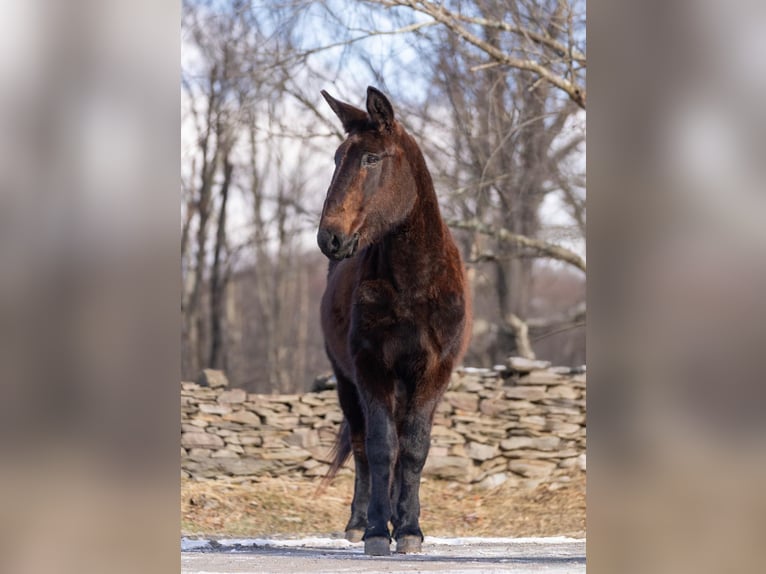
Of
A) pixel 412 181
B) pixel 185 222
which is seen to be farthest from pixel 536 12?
pixel 185 222

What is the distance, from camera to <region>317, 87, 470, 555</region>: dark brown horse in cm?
505

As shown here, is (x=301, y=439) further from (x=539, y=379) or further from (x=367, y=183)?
(x=367, y=183)

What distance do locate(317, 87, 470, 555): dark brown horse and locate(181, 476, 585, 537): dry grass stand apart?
3213 millimetres

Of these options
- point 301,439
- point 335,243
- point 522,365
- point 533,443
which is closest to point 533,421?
point 533,443

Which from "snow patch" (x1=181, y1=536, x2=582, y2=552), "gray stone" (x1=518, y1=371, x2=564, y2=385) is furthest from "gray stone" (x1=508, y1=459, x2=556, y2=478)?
"snow patch" (x1=181, y1=536, x2=582, y2=552)

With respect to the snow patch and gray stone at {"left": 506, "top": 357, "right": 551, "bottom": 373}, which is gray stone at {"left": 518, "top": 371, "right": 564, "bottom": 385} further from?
the snow patch

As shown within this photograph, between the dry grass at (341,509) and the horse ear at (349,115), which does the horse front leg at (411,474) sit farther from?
the dry grass at (341,509)

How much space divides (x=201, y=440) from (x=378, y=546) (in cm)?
451

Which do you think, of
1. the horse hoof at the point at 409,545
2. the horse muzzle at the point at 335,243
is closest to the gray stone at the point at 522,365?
the horse hoof at the point at 409,545

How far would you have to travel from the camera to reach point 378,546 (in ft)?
16.5

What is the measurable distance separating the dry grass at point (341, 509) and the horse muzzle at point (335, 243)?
13.4 ft

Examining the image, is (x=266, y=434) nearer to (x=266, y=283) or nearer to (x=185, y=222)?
(x=185, y=222)
